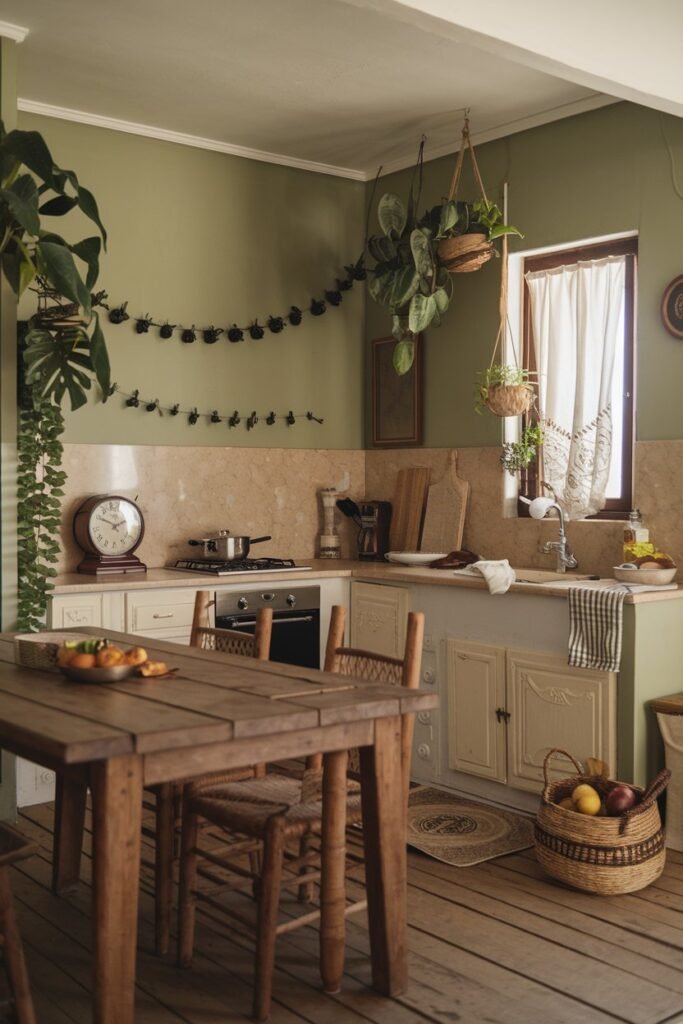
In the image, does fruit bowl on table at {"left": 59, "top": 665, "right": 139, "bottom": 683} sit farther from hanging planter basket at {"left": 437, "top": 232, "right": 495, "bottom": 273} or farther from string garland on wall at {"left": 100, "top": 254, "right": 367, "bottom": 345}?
hanging planter basket at {"left": 437, "top": 232, "right": 495, "bottom": 273}

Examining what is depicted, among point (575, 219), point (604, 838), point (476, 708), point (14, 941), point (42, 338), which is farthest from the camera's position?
point (575, 219)

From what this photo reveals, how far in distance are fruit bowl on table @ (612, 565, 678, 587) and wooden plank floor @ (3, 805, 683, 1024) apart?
1127mm

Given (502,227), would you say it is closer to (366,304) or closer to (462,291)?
(462,291)

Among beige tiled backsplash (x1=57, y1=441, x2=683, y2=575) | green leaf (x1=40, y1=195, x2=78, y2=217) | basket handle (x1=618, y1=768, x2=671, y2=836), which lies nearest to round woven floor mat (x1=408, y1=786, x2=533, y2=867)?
basket handle (x1=618, y1=768, x2=671, y2=836)

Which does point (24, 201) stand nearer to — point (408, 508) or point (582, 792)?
point (408, 508)

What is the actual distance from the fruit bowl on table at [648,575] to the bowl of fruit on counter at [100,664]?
2.16 meters

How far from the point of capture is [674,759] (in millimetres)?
4133

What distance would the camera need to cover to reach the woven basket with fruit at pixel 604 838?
3697mm

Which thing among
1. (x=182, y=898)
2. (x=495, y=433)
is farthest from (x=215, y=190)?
(x=182, y=898)

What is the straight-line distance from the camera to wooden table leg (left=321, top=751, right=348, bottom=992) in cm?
287

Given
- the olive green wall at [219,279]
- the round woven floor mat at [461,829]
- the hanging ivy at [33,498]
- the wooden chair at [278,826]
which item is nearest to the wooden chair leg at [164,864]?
the wooden chair at [278,826]

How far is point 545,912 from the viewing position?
3.60 metres

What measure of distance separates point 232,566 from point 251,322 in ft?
4.65

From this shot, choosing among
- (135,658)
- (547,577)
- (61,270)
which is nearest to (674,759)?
(547,577)
